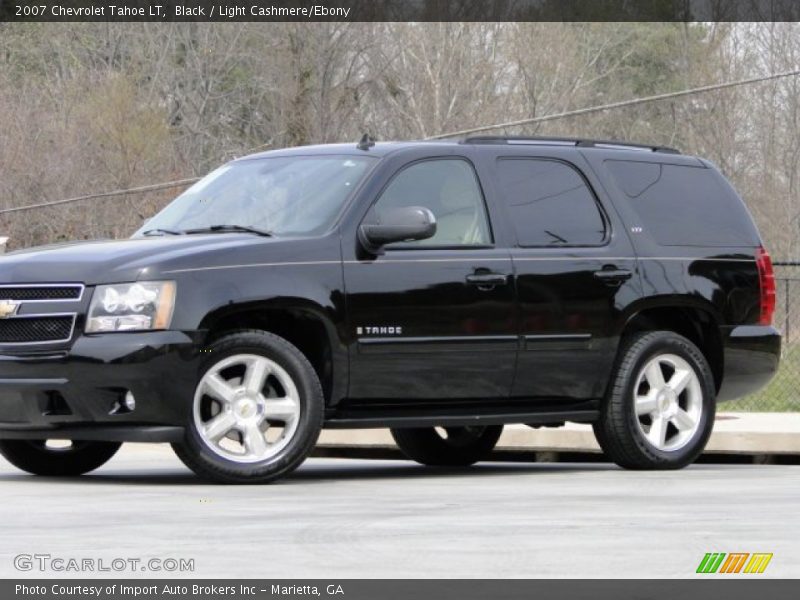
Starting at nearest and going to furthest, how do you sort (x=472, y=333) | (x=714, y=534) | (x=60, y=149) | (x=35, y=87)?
(x=714, y=534) < (x=472, y=333) < (x=60, y=149) < (x=35, y=87)

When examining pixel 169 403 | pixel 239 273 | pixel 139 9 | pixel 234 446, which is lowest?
pixel 234 446

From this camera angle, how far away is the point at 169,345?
10.5 metres

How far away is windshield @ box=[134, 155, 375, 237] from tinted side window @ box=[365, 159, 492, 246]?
269 mm

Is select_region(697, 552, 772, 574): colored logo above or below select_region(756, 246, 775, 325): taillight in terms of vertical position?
below

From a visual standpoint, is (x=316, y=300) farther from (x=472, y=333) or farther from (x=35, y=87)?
(x=35, y=87)

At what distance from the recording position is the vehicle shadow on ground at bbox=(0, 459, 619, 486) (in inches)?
456

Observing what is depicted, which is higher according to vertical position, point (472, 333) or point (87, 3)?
point (87, 3)

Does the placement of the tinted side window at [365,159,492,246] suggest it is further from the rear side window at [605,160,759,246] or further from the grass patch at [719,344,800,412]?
the grass patch at [719,344,800,412]

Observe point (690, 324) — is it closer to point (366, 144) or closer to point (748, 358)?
point (748, 358)

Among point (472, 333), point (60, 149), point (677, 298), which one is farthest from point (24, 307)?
point (60, 149)

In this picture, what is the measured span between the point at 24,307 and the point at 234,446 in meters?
5.31

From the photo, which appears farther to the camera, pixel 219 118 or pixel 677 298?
pixel 219 118

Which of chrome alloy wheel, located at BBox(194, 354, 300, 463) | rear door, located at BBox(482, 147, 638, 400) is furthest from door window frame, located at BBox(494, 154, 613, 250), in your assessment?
chrome alloy wheel, located at BBox(194, 354, 300, 463)

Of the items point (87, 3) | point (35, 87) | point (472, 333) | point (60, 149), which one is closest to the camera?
point (472, 333)
